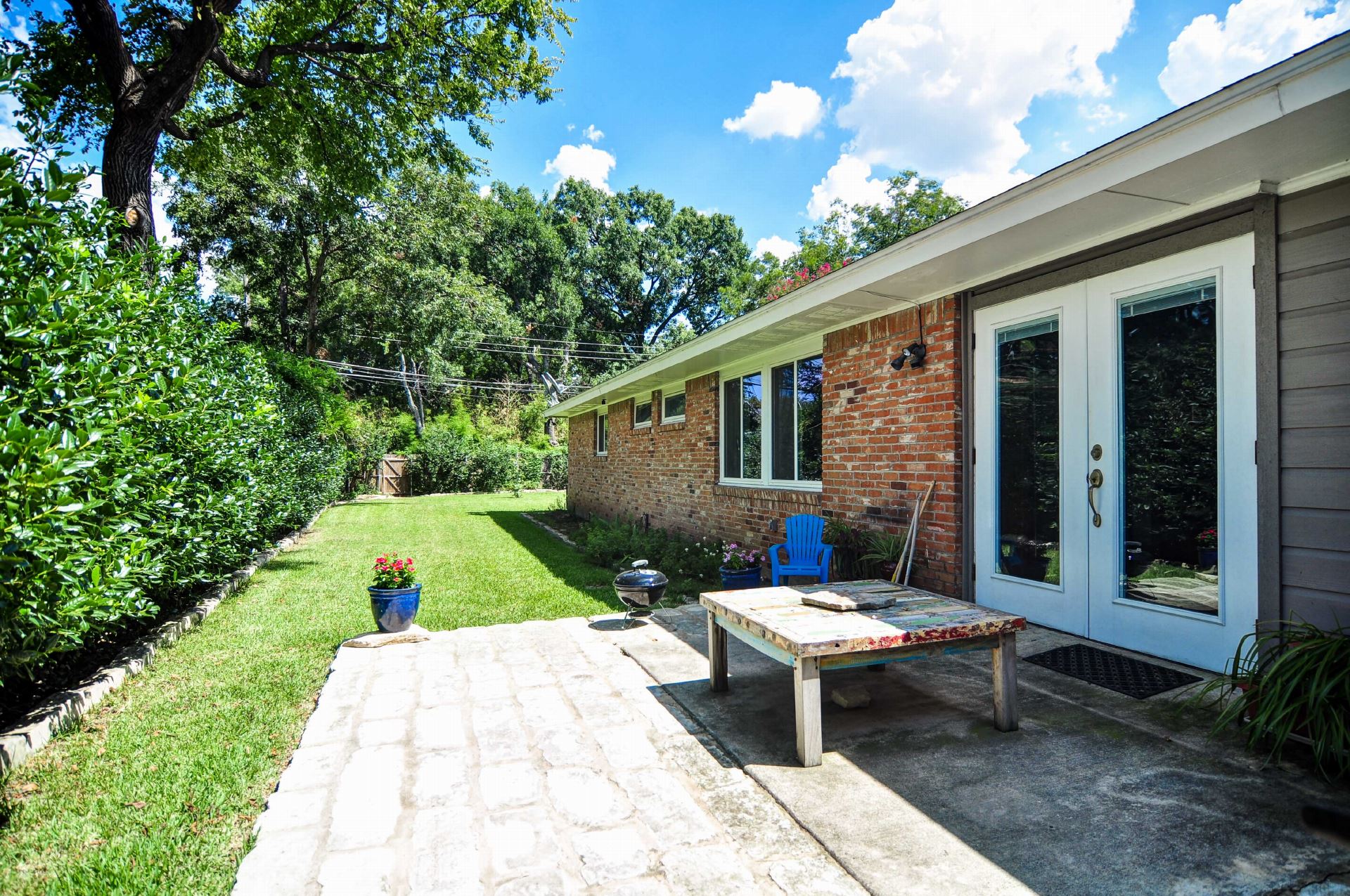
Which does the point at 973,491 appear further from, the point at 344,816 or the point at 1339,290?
the point at 344,816

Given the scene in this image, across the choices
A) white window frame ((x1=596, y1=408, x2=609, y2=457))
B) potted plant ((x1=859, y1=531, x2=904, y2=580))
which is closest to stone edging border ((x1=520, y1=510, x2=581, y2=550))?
white window frame ((x1=596, y1=408, x2=609, y2=457))

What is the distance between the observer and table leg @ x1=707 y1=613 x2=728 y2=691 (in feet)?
11.6

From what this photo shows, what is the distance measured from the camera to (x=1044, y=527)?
168 inches

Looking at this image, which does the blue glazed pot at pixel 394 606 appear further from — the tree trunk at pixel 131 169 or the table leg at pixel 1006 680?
the tree trunk at pixel 131 169

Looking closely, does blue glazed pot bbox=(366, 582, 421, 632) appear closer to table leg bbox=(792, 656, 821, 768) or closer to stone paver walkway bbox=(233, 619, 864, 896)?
stone paver walkway bbox=(233, 619, 864, 896)

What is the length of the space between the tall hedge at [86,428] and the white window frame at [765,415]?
16.4ft

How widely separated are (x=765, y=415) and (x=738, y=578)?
2.09 m

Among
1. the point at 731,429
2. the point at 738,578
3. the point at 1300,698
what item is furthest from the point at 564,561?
the point at 1300,698

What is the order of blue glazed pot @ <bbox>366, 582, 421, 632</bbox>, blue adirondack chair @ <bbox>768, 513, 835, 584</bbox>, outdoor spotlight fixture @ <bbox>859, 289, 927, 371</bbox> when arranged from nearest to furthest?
blue glazed pot @ <bbox>366, 582, 421, 632</bbox>
outdoor spotlight fixture @ <bbox>859, 289, 927, 371</bbox>
blue adirondack chair @ <bbox>768, 513, 835, 584</bbox>

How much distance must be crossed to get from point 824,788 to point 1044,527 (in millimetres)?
2638

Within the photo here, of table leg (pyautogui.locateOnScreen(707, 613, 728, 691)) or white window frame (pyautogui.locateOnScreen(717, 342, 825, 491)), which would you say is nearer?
table leg (pyautogui.locateOnScreen(707, 613, 728, 691))

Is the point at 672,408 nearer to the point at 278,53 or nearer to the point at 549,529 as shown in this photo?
the point at 549,529

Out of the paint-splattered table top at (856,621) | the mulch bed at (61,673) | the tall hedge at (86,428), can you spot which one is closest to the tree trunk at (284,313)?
the tall hedge at (86,428)

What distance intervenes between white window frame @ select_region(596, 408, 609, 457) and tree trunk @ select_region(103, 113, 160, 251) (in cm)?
824
